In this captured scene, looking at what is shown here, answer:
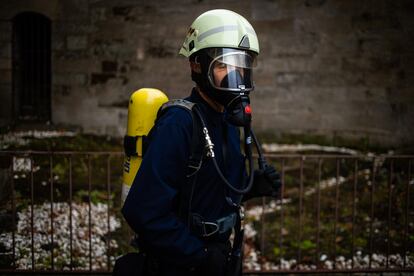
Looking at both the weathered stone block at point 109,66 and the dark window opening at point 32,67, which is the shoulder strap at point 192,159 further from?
the dark window opening at point 32,67

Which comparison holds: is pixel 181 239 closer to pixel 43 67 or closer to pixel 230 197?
pixel 230 197

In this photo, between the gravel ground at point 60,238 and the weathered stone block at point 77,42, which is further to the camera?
the weathered stone block at point 77,42

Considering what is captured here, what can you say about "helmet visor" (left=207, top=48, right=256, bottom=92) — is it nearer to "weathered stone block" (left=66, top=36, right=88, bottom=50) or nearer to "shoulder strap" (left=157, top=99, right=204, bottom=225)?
"shoulder strap" (left=157, top=99, right=204, bottom=225)

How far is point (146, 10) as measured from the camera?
8969mm

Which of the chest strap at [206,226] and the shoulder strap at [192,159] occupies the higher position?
the shoulder strap at [192,159]

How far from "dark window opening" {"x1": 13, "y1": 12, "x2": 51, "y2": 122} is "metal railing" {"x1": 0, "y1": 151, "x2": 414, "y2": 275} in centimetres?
262

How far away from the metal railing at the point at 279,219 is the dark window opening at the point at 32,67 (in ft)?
8.59

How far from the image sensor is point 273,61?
853 cm

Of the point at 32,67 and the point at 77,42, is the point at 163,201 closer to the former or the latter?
the point at 77,42

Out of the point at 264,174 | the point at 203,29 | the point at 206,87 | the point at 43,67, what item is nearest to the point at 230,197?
the point at 264,174

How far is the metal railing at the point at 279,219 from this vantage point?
13.7ft

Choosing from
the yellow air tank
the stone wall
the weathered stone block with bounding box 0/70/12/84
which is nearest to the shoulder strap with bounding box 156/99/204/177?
the yellow air tank

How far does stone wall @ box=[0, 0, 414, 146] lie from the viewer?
26.4ft

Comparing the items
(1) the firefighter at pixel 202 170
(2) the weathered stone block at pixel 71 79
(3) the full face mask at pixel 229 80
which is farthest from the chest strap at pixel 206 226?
(2) the weathered stone block at pixel 71 79
